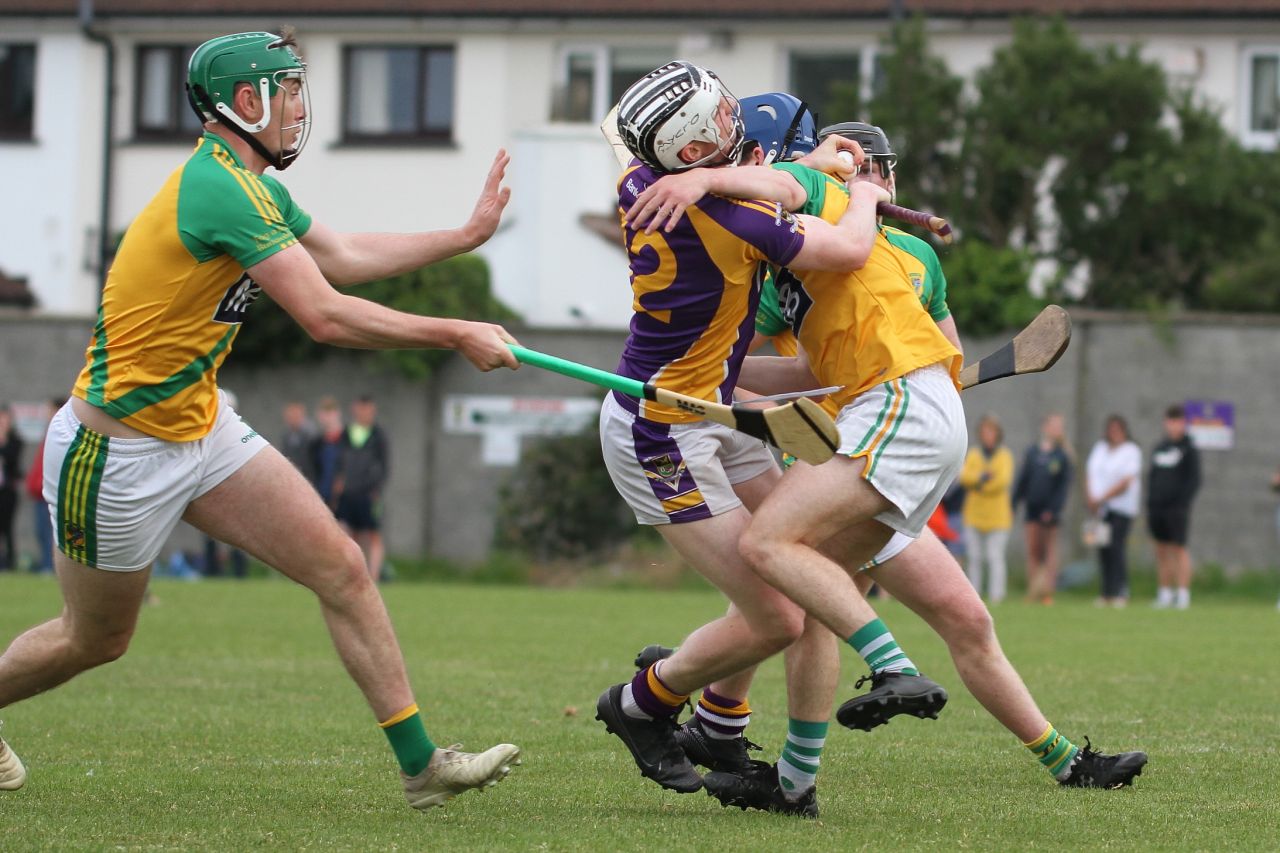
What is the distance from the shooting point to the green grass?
5.56 metres

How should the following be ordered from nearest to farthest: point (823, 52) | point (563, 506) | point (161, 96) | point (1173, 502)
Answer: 1. point (1173, 502)
2. point (563, 506)
3. point (823, 52)
4. point (161, 96)

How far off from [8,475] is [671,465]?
57.0 feet

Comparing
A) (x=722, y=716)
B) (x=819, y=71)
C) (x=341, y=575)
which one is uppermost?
(x=819, y=71)

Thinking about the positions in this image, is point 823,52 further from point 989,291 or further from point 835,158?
point 835,158

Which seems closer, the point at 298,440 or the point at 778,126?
the point at 778,126

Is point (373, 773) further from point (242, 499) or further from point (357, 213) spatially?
point (357, 213)

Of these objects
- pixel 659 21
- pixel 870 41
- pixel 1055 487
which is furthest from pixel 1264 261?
pixel 659 21

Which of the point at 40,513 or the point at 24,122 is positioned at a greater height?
the point at 24,122

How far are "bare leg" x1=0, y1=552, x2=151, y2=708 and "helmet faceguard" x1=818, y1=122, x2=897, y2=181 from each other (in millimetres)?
2787

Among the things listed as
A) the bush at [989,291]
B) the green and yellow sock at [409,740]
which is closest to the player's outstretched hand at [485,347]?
the green and yellow sock at [409,740]

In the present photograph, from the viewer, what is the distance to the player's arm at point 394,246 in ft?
20.1

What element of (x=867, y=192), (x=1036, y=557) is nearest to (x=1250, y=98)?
(x=1036, y=557)

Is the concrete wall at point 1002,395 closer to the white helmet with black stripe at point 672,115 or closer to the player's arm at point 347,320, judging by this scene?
the white helmet with black stripe at point 672,115

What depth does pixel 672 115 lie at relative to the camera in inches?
219
